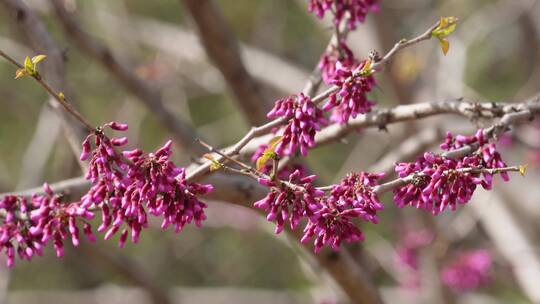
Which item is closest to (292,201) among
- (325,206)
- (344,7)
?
(325,206)

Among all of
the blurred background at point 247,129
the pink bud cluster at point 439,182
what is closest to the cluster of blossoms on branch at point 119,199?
the pink bud cluster at point 439,182

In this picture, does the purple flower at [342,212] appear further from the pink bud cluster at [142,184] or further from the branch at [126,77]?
the branch at [126,77]

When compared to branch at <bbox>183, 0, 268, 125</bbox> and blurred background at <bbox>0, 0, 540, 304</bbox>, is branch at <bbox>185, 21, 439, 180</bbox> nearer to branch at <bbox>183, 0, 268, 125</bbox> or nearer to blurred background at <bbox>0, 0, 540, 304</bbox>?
blurred background at <bbox>0, 0, 540, 304</bbox>

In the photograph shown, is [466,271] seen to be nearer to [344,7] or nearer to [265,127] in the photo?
[344,7]

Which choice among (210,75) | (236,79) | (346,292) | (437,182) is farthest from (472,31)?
(437,182)

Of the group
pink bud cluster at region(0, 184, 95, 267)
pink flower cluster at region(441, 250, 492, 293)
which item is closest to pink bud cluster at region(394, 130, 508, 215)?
pink bud cluster at region(0, 184, 95, 267)

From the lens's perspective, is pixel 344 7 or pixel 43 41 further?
pixel 43 41
